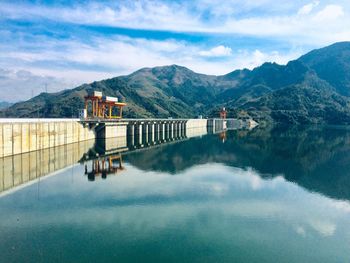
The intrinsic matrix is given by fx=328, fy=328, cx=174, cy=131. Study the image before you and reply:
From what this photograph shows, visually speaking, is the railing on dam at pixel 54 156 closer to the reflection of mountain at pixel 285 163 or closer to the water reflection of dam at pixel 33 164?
the water reflection of dam at pixel 33 164

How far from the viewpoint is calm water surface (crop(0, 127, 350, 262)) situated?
923 inches

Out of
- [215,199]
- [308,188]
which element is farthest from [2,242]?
[308,188]

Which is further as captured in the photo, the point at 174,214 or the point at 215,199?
the point at 215,199

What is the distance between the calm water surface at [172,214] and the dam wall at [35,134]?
15.0 feet

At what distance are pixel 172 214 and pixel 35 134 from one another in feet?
157

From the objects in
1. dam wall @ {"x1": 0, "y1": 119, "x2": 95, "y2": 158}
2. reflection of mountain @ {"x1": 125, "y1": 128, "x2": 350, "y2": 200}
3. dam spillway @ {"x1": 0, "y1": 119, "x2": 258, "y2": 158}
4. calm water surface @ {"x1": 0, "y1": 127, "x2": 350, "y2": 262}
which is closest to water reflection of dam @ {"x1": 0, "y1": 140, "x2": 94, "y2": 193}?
calm water surface @ {"x1": 0, "y1": 127, "x2": 350, "y2": 262}

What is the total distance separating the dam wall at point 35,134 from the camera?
58.9m

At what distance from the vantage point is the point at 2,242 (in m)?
23.9

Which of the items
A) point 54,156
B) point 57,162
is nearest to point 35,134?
point 54,156

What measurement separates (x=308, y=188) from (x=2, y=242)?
38745mm

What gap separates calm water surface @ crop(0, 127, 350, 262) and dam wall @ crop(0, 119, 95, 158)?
4.57m

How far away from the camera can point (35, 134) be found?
6912 cm

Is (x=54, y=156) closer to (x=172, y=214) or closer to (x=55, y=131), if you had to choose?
(x=55, y=131)

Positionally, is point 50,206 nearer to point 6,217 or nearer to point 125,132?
point 6,217
